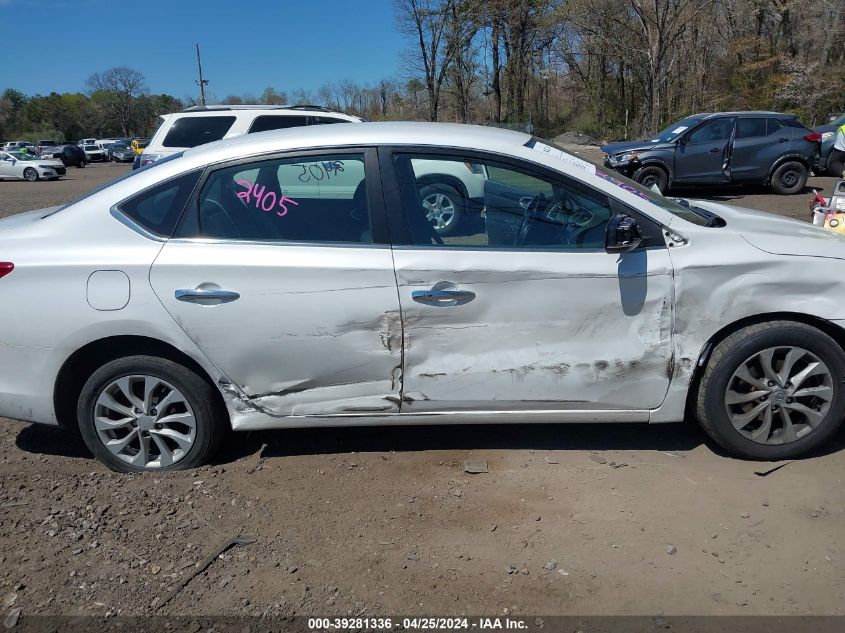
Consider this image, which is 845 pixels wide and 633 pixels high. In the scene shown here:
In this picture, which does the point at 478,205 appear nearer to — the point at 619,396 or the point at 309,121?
the point at 619,396

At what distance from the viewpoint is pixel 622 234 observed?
10.6ft

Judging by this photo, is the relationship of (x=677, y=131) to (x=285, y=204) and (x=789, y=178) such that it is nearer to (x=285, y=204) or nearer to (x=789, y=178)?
(x=789, y=178)

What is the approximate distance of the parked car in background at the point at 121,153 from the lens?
160 feet

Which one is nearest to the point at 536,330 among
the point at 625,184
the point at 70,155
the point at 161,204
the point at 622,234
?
the point at 622,234

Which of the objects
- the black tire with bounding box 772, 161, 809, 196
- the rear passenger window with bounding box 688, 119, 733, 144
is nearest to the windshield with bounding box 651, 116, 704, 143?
the rear passenger window with bounding box 688, 119, 733, 144

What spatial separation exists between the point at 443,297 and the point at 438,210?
18.8 inches

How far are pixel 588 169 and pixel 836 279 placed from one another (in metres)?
1.31

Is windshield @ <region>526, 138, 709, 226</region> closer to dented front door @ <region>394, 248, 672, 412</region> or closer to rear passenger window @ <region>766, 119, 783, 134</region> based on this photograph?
dented front door @ <region>394, 248, 672, 412</region>

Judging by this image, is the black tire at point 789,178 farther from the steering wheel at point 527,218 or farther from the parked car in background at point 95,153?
the parked car in background at point 95,153

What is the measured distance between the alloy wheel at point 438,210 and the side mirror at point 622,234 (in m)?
0.80

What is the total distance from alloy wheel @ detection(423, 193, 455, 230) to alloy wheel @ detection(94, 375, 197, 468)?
5.12 feet

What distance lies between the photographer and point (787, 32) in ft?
111

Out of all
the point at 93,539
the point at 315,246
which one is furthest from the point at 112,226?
the point at 93,539

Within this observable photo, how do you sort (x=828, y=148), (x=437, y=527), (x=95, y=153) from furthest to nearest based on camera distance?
(x=95, y=153), (x=828, y=148), (x=437, y=527)
